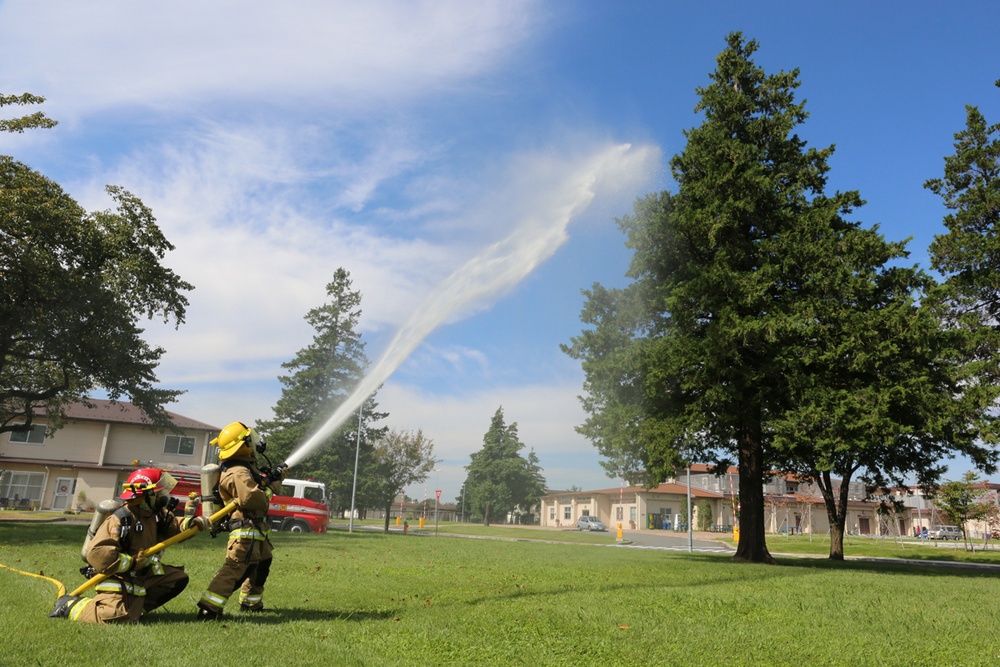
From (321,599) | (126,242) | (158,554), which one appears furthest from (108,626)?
(126,242)

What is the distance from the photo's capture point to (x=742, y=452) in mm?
21094

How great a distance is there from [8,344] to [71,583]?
818 inches

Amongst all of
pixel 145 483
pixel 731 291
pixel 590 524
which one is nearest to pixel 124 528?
pixel 145 483

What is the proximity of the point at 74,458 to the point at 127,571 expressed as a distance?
2107 inches

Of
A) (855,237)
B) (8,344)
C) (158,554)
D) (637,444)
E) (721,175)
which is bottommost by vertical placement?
(158,554)

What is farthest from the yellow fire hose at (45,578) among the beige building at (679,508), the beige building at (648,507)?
the beige building at (648,507)

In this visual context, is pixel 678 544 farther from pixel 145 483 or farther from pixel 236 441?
pixel 145 483

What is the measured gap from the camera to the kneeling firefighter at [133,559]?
21.6 ft

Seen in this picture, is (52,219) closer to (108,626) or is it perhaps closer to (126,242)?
(126,242)

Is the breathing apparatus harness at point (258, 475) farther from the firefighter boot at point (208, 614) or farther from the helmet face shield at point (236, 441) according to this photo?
the firefighter boot at point (208, 614)

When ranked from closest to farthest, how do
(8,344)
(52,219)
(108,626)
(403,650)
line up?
(403,650) → (108,626) → (52,219) → (8,344)

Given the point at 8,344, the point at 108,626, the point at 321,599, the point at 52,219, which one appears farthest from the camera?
the point at 8,344

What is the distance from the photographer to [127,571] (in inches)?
265

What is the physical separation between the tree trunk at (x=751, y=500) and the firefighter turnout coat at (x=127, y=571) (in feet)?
59.6
